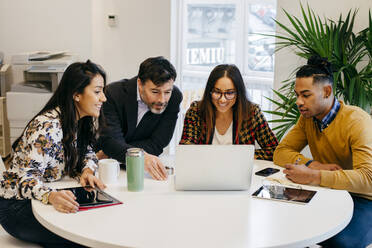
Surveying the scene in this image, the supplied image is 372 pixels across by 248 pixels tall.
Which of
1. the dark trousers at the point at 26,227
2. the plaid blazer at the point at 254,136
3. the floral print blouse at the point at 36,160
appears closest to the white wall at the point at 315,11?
the plaid blazer at the point at 254,136

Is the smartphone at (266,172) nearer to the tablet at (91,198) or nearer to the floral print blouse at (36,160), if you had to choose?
the tablet at (91,198)

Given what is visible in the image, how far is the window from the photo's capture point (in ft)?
16.5

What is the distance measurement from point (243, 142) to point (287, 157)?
310 mm

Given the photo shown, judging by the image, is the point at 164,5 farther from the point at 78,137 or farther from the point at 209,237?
the point at 209,237

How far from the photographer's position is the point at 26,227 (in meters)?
1.78

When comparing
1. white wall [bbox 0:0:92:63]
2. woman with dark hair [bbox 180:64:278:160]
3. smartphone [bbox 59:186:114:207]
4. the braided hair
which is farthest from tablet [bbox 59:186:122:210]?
white wall [bbox 0:0:92:63]

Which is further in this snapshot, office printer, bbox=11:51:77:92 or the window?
the window

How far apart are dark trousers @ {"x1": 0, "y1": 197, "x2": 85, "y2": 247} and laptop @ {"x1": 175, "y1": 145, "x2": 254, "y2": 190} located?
0.50 m

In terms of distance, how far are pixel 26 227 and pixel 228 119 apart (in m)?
1.22

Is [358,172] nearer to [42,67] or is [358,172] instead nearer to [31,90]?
[42,67]

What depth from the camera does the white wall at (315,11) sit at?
3.40 m

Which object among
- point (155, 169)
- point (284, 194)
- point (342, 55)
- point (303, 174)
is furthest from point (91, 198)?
point (342, 55)

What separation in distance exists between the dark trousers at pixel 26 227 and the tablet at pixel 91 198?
0.18 m

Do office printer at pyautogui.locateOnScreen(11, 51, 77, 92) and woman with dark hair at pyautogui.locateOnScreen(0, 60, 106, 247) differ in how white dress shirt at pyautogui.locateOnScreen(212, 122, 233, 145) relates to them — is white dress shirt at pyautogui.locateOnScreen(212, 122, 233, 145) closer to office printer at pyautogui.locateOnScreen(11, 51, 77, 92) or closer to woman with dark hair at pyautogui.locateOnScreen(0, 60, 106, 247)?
woman with dark hair at pyautogui.locateOnScreen(0, 60, 106, 247)
